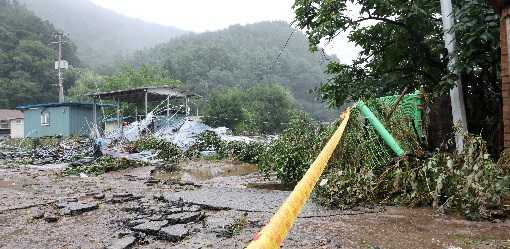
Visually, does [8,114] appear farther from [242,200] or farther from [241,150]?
[242,200]

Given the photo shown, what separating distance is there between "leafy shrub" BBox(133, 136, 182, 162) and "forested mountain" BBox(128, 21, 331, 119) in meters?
44.2

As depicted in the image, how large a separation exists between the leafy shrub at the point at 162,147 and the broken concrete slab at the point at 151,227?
9.83 metres

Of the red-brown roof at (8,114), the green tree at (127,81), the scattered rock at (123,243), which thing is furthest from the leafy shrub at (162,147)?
the red-brown roof at (8,114)

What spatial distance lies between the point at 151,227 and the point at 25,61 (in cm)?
5779

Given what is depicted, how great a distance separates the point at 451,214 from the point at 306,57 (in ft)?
262

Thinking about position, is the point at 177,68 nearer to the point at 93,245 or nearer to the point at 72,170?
the point at 72,170

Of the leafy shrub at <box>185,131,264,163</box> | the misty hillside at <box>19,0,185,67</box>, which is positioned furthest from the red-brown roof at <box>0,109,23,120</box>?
the misty hillside at <box>19,0,185,67</box>

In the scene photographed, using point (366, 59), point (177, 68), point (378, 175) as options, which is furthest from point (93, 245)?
point (177, 68)

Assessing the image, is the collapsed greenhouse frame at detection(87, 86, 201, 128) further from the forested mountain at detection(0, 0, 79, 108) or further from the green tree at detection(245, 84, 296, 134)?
the forested mountain at detection(0, 0, 79, 108)

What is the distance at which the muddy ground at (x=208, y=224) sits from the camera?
363 centimetres

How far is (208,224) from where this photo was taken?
436 centimetres

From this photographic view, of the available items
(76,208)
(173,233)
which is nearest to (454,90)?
(173,233)

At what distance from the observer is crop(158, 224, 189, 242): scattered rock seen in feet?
12.7

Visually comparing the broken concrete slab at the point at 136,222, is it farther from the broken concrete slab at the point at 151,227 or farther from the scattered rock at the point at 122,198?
the scattered rock at the point at 122,198
